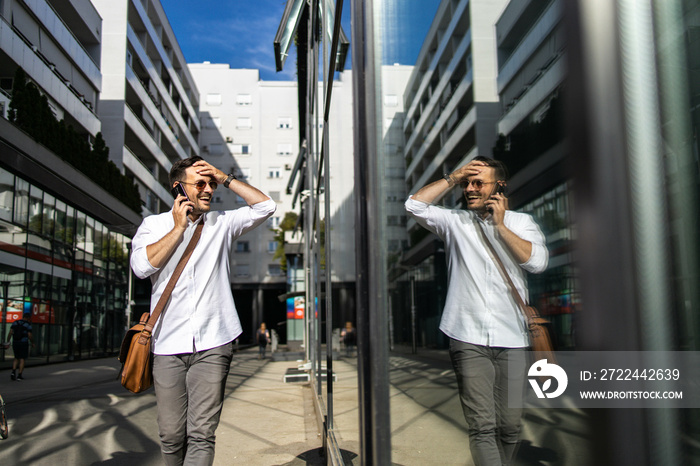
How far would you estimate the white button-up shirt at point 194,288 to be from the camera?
2812 mm

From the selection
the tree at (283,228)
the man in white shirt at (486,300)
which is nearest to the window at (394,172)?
the man in white shirt at (486,300)

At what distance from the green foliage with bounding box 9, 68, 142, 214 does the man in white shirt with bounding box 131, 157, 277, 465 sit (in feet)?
51.1

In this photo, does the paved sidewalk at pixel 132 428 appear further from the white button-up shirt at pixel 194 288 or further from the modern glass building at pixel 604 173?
the modern glass building at pixel 604 173

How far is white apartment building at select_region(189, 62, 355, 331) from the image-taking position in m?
51.0

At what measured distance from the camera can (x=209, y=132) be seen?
53844 millimetres

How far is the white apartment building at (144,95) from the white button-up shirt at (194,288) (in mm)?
28189

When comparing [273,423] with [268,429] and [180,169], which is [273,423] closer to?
[268,429]

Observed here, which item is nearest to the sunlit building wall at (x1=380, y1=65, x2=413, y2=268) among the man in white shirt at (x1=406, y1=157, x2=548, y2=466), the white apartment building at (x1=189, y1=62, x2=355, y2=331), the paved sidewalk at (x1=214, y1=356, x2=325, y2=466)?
the man in white shirt at (x1=406, y1=157, x2=548, y2=466)

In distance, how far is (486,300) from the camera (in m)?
0.95

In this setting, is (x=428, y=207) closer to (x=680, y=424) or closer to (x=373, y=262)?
(x=373, y=262)

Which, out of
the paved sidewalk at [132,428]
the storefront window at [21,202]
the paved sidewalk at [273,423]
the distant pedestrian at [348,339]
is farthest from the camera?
the storefront window at [21,202]

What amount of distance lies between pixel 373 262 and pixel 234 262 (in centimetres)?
5017

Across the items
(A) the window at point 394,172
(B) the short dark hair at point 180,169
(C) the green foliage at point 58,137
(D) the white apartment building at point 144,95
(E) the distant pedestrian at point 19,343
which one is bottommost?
(E) the distant pedestrian at point 19,343

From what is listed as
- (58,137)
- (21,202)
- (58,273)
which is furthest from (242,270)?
(21,202)
